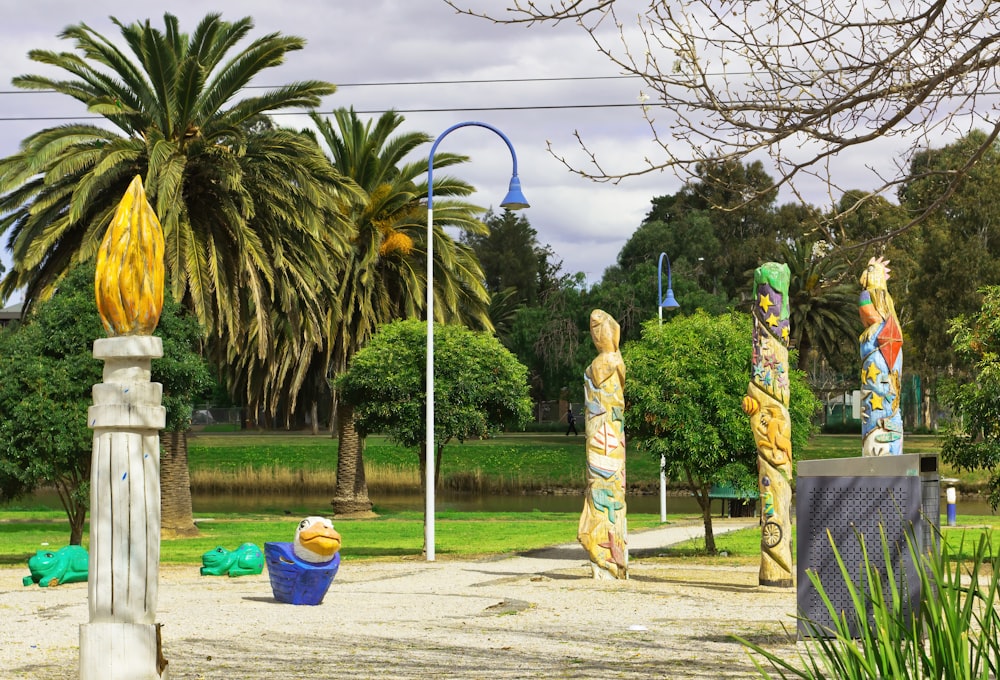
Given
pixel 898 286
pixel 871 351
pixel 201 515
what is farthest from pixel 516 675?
pixel 898 286

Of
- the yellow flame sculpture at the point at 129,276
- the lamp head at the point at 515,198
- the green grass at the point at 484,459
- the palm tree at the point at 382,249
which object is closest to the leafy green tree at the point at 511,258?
the green grass at the point at 484,459

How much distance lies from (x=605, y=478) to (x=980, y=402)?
6023 millimetres

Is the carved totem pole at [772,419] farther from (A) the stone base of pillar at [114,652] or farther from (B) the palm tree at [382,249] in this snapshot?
(B) the palm tree at [382,249]

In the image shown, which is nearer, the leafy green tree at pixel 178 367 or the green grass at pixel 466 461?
the leafy green tree at pixel 178 367

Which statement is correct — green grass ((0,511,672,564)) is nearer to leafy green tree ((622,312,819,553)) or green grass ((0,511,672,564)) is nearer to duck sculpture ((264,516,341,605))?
leafy green tree ((622,312,819,553))

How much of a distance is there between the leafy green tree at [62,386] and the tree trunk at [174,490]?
4.28 m

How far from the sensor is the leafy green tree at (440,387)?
851 inches

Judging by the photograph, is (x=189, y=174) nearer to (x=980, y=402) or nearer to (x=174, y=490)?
(x=174, y=490)

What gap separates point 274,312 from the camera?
85.8ft

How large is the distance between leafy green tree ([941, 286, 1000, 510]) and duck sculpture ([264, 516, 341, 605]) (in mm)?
9905

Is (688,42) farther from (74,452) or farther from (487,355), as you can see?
(487,355)

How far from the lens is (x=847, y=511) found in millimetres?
8945

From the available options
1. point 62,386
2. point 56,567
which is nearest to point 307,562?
point 56,567

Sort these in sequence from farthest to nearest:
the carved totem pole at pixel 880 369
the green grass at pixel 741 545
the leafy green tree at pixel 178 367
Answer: the leafy green tree at pixel 178 367 → the green grass at pixel 741 545 → the carved totem pole at pixel 880 369
